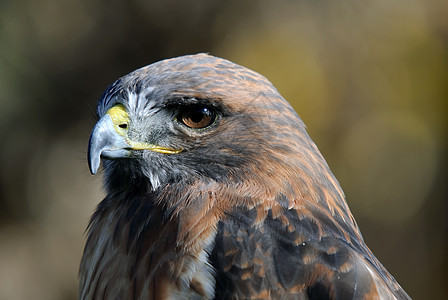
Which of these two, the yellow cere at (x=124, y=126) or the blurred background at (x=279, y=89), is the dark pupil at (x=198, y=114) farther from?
the blurred background at (x=279, y=89)

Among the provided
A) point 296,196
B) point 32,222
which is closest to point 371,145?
point 32,222

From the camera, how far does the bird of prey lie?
194 centimetres

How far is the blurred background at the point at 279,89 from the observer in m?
6.23

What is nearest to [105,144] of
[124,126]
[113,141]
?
[113,141]

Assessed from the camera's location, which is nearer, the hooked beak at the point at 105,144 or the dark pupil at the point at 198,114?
the hooked beak at the point at 105,144

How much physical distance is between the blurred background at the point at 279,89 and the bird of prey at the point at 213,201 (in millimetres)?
3761

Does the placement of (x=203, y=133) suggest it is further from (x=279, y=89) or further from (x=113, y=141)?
(x=279, y=89)

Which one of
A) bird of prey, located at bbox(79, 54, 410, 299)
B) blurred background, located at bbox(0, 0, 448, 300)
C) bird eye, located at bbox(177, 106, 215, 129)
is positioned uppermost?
bird eye, located at bbox(177, 106, 215, 129)

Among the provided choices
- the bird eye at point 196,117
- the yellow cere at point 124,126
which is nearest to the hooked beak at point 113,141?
the yellow cere at point 124,126

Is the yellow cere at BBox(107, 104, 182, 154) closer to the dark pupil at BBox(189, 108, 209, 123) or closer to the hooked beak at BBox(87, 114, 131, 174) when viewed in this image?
the hooked beak at BBox(87, 114, 131, 174)

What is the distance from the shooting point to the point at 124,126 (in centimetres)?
235

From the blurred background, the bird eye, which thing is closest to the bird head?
the bird eye

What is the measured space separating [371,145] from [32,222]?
3.72 m

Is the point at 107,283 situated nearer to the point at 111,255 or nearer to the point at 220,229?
the point at 111,255
